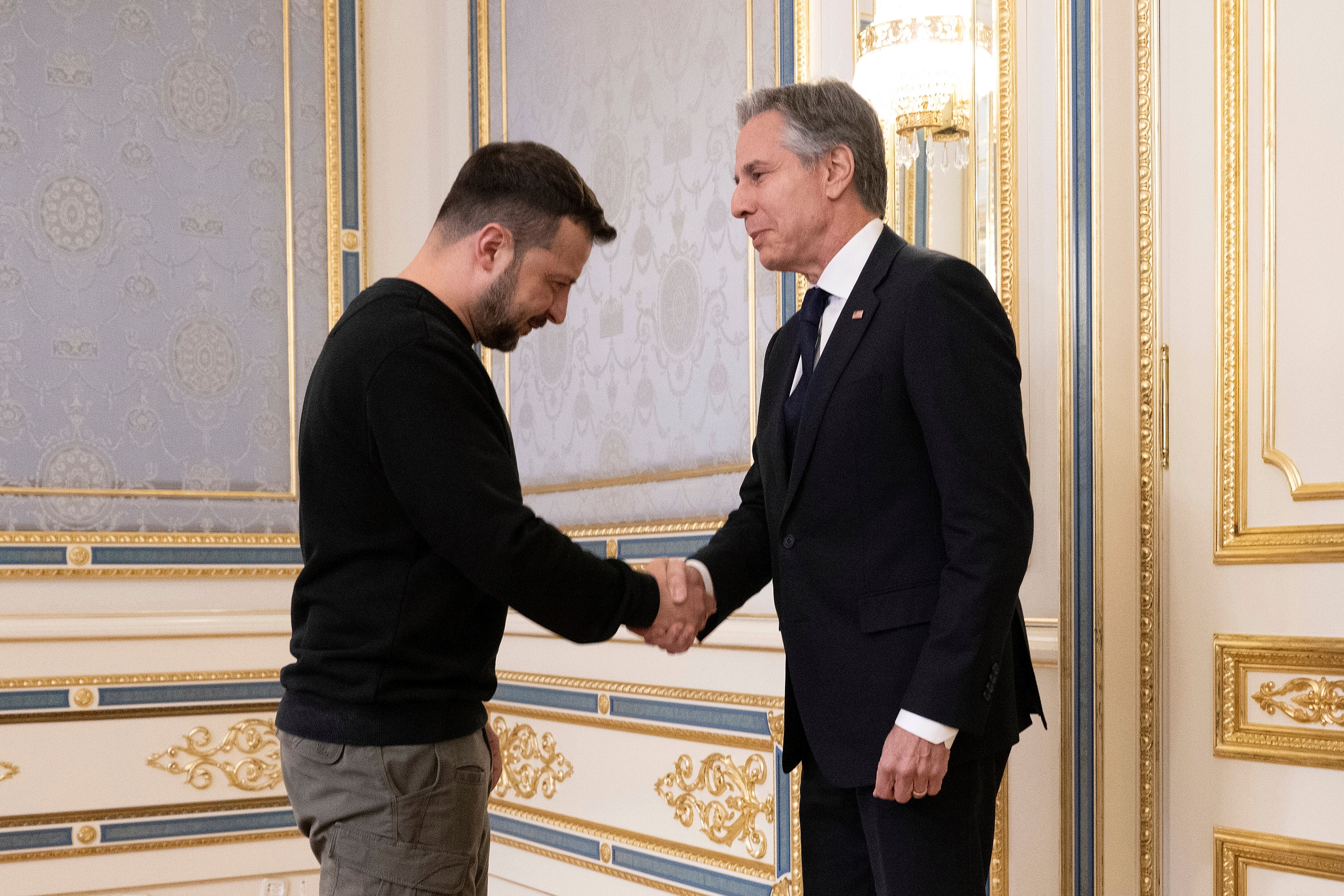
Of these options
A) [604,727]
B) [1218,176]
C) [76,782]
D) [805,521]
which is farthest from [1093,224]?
[76,782]

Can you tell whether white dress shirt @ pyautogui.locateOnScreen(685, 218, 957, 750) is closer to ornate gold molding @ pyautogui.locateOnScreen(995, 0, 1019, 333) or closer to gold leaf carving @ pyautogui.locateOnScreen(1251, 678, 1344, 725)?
ornate gold molding @ pyautogui.locateOnScreen(995, 0, 1019, 333)

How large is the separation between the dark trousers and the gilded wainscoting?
0.66m

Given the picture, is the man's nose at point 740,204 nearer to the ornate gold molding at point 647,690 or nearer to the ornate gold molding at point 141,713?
→ the ornate gold molding at point 647,690

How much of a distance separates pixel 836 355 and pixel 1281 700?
1051 mm

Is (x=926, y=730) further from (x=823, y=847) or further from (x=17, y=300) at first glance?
(x=17, y=300)

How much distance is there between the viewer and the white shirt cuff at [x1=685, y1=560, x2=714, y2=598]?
226 centimetres

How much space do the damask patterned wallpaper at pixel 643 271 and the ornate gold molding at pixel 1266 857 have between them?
146 cm

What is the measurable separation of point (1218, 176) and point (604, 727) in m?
2.26

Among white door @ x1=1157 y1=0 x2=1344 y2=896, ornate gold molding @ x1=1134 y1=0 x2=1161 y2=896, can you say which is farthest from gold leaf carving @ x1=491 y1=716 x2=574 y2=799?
white door @ x1=1157 y1=0 x2=1344 y2=896

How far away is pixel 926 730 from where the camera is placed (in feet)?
5.47

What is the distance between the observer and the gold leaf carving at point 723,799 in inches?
125

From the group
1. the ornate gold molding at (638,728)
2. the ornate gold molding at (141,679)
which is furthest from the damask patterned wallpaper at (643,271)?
the ornate gold molding at (141,679)

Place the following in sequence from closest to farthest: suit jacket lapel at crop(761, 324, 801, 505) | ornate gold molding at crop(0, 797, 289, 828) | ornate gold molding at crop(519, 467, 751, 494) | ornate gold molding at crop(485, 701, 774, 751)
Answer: suit jacket lapel at crop(761, 324, 801, 505) → ornate gold molding at crop(485, 701, 774, 751) → ornate gold molding at crop(519, 467, 751, 494) → ornate gold molding at crop(0, 797, 289, 828)

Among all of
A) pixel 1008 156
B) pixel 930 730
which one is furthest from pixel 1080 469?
pixel 930 730
